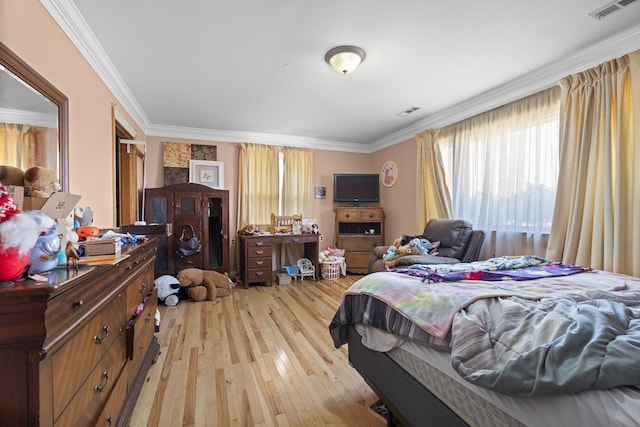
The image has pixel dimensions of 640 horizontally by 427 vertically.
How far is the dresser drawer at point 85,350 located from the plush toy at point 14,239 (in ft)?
0.87

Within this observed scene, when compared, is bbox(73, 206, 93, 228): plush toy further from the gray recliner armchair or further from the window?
the window

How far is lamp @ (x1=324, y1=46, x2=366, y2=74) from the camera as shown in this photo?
224 cm

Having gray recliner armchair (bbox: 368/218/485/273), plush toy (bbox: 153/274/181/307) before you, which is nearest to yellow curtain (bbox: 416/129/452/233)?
gray recliner armchair (bbox: 368/218/485/273)

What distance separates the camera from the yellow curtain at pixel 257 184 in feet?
15.1

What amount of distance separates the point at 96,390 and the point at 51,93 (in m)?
1.63

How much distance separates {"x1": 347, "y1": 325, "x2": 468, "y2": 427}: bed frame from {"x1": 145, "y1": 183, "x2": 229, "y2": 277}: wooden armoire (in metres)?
3.06

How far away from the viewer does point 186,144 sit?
4.38 metres

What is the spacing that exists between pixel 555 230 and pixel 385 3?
8.19 feet

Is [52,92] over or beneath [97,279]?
over

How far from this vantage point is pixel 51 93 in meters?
1.56

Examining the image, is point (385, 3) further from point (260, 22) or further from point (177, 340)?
point (177, 340)

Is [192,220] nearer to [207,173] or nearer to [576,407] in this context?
[207,173]

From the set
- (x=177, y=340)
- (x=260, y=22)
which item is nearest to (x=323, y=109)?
(x=260, y=22)

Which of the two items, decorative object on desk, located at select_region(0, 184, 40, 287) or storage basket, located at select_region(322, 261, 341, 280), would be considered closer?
decorative object on desk, located at select_region(0, 184, 40, 287)
